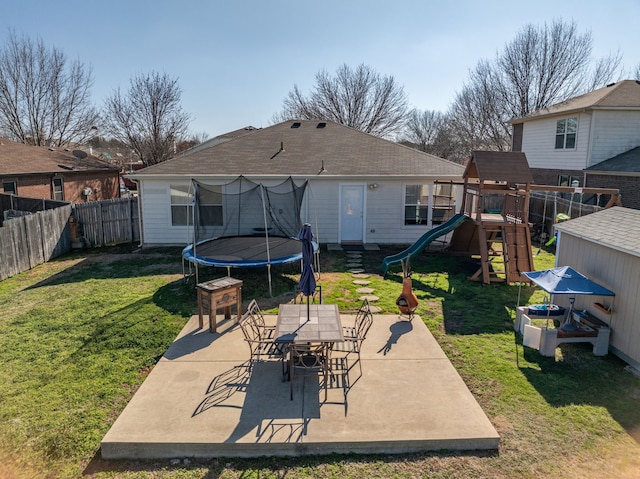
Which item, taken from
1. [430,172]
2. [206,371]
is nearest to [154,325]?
[206,371]

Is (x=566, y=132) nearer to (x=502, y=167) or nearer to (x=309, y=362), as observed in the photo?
(x=502, y=167)

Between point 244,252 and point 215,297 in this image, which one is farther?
point 244,252

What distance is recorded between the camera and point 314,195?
13.6 metres

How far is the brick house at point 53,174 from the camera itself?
17.4 meters

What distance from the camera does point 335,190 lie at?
13.6 metres

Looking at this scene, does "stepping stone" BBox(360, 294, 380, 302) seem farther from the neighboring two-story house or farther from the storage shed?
the neighboring two-story house

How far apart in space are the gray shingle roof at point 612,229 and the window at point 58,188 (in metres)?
20.1

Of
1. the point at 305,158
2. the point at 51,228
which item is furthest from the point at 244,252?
the point at 51,228

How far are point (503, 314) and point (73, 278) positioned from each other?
31.8 feet

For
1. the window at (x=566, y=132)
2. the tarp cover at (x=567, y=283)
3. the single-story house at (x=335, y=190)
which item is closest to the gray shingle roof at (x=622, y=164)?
the window at (x=566, y=132)

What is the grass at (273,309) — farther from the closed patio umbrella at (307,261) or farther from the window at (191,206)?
the closed patio umbrella at (307,261)

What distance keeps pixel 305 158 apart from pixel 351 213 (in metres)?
2.51

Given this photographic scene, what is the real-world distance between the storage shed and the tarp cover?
207mm

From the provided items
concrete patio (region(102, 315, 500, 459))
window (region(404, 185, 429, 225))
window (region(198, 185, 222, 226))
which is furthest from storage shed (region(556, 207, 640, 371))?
window (region(198, 185, 222, 226))
